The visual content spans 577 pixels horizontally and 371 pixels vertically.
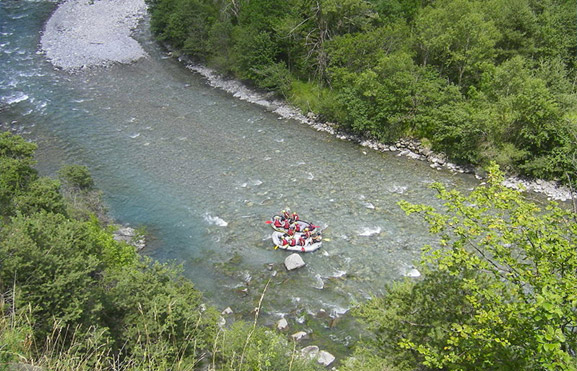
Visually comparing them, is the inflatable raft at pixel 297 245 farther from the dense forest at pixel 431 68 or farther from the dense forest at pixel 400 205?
the dense forest at pixel 431 68

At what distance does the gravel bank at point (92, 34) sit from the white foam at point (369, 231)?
3567cm

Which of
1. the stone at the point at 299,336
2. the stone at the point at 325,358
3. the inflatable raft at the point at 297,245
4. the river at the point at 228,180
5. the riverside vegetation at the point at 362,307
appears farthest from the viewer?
the inflatable raft at the point at 297,245

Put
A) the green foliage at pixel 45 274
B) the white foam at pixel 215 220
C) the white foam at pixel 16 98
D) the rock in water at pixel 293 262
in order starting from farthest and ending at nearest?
the white foam at pixel 16 98
the white foam at pixel 215 220
the rock in water at pixel 293 262
the green foliage at pixel 45 274

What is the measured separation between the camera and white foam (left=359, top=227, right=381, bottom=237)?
23.8 meters

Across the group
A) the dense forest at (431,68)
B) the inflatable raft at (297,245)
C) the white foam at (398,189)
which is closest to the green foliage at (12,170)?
the inflatable raft at (297,245)

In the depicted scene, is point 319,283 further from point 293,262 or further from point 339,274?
point 293,262

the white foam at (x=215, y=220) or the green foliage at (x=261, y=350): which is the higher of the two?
the green foliage at (x=261, y=350)

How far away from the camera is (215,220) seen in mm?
24953

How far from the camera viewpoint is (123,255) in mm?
18781

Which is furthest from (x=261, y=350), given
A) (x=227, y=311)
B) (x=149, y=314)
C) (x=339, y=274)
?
(x=339, y=274)

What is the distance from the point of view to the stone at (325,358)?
16.1 meters

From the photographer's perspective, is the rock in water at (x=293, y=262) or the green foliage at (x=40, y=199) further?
the rock in water at (x=293, y=262)

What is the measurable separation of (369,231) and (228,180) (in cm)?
1046

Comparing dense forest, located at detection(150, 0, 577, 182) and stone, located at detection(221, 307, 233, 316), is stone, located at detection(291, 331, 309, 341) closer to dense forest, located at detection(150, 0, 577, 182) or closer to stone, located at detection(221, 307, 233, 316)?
stone, located at detection(221, 307, 233, 316)
